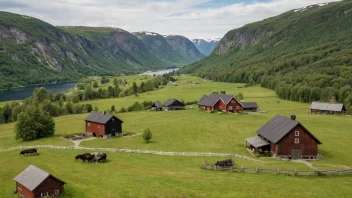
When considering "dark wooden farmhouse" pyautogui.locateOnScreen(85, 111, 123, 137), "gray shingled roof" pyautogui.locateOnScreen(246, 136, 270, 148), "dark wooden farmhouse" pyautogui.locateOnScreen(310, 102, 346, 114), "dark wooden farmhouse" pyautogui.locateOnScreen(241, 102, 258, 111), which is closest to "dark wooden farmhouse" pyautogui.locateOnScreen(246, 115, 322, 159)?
"gray shingled roof" pyautogui.locateOnScreen(246, 136, 270, 148)

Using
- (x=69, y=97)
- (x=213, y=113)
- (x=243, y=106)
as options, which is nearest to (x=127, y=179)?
(x=213, y=113)

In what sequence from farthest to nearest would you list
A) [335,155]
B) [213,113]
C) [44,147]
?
1. [213,113]
2. [44,147]
3. [335,155]

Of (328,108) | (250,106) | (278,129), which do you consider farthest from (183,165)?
(328,108)

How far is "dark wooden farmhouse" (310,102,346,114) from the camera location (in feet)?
401

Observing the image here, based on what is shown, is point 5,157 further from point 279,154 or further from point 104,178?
point 279,154

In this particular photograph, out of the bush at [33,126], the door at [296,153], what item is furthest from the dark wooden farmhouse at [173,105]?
the door at [296,153]

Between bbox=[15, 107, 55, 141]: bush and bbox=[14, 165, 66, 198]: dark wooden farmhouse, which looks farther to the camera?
bbox=[15, 107, 55, 141]: bush

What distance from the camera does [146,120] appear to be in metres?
107

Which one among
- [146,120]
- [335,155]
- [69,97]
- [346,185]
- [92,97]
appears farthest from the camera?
[92,97]

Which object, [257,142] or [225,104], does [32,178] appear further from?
[225,104]

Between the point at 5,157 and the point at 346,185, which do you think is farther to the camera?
the point at 5,157

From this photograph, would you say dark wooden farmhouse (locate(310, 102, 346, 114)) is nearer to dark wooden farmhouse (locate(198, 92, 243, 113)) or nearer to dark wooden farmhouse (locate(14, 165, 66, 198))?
dark wooden farmhouse (locate(198, 92, 243, 113))

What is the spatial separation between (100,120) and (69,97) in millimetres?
98244

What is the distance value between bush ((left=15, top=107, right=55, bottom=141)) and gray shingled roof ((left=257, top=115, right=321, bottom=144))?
53204 millimetres
